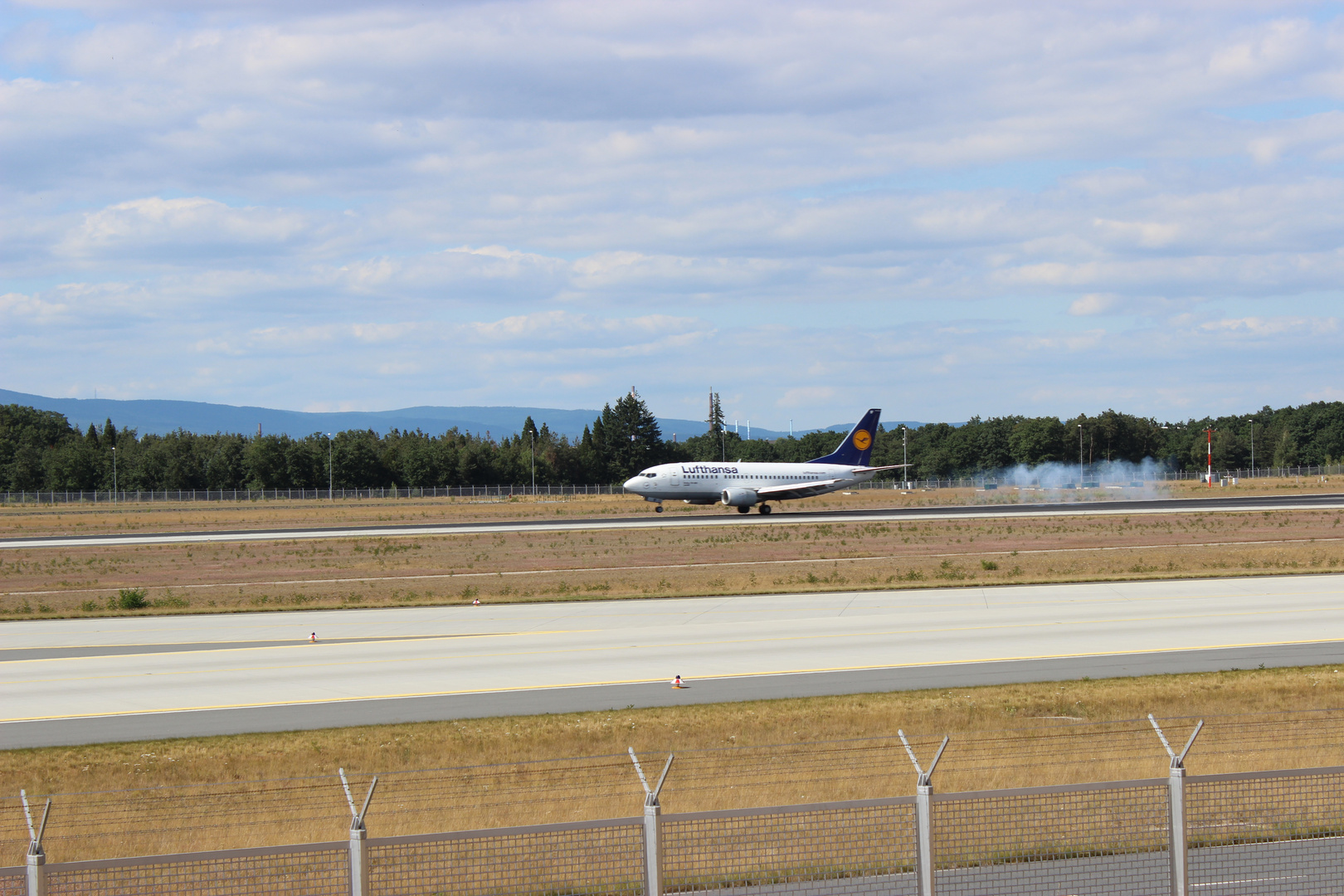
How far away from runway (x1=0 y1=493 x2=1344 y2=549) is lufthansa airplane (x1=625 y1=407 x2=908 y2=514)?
1.70 metres

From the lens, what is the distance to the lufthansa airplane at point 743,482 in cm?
8619

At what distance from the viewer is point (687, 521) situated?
255 ft

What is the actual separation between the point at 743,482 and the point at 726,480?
1.48m

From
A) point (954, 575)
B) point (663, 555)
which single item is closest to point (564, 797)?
point (954, 575)

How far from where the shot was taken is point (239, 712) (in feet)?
66.1

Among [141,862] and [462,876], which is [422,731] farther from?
[141,862]

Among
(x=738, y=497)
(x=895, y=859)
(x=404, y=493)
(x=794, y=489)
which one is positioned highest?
(x=794, y=489)

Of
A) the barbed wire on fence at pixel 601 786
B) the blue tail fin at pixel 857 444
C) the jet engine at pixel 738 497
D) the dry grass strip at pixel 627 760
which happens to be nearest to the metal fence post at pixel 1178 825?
the barbed wire on fence at pixel 601 786

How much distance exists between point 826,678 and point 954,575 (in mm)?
21591

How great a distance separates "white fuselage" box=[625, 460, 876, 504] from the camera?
283 feet

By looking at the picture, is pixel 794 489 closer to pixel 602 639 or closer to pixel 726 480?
Answer: pixel 726 480

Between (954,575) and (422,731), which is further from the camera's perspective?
(954,575)

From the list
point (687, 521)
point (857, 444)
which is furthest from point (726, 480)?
point (857, 444)

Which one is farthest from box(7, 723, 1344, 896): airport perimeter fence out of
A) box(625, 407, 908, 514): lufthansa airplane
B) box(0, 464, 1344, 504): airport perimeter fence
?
box(0, 464, 1344, 504): airport perimeter fence
